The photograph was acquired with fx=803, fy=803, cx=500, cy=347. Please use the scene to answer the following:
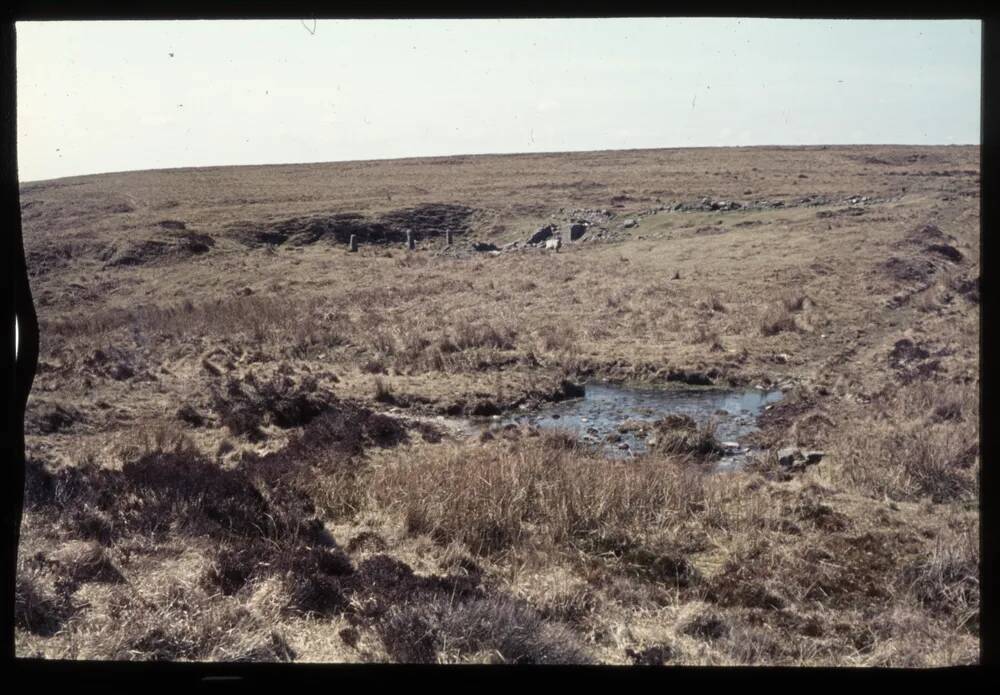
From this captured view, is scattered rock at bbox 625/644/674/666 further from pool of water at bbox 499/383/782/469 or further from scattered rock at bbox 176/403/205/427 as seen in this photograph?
scattered rock at bbox 176/403/205/427

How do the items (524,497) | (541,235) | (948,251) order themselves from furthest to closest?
1. (541,235)
2. (948,251)
3. (524,497)

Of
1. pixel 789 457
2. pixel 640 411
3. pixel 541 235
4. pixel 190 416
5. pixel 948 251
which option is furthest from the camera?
pixel 541 235

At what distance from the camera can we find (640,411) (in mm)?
14203

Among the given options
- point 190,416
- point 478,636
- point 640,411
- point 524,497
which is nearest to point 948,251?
point 640,411

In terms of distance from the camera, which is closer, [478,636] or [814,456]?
[478,636]

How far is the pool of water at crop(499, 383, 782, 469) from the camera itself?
493 inches

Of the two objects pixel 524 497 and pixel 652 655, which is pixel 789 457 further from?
pixel 652 655

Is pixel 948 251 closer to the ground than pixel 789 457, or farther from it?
farther from it

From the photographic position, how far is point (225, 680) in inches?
154

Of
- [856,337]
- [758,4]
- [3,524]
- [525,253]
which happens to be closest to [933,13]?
[758,4]

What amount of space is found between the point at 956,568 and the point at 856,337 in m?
13.0

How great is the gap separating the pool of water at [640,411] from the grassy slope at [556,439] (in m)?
0.69

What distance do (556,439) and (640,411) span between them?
9.59 ft

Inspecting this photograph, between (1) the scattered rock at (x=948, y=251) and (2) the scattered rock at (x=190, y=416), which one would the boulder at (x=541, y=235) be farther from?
(2) the scattered rock at (x=190, y=416)
